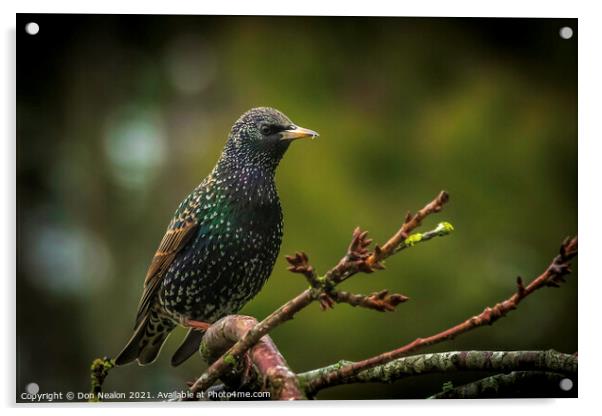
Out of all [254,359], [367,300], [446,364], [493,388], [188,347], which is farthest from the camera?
[188,347]

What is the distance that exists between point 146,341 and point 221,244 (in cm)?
54

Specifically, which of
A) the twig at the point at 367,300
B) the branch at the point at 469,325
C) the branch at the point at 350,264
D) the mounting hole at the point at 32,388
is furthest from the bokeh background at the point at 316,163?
the twig at the point at 367,300

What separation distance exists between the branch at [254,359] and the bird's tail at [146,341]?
Answer: 25 cm

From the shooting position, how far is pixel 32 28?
10.4 ft

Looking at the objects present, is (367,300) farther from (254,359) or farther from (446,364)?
(446,364)

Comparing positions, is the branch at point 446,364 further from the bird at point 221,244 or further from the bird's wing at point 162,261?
the bird's wing at point 162,261

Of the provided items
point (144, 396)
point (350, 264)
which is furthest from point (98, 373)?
point (350, 264)

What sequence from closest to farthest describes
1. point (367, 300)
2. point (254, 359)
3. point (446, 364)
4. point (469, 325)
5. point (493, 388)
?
point (367, 300), point (469, 325), point (254, 359), point (446, 364), point (493, 388)

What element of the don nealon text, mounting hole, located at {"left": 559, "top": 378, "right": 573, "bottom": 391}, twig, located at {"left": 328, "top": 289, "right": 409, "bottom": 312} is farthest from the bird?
mounting hole, located at {"left": 559, "top": 378, "right": 573, "bottom": 391}

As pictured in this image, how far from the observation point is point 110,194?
126 inches

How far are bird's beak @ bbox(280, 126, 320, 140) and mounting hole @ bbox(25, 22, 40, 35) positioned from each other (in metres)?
1.09

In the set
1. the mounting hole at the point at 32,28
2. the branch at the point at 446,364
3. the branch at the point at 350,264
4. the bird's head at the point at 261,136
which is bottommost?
the branch at the point at 446,364

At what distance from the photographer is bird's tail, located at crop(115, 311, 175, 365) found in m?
3.21

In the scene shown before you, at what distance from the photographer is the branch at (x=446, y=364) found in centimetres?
303
